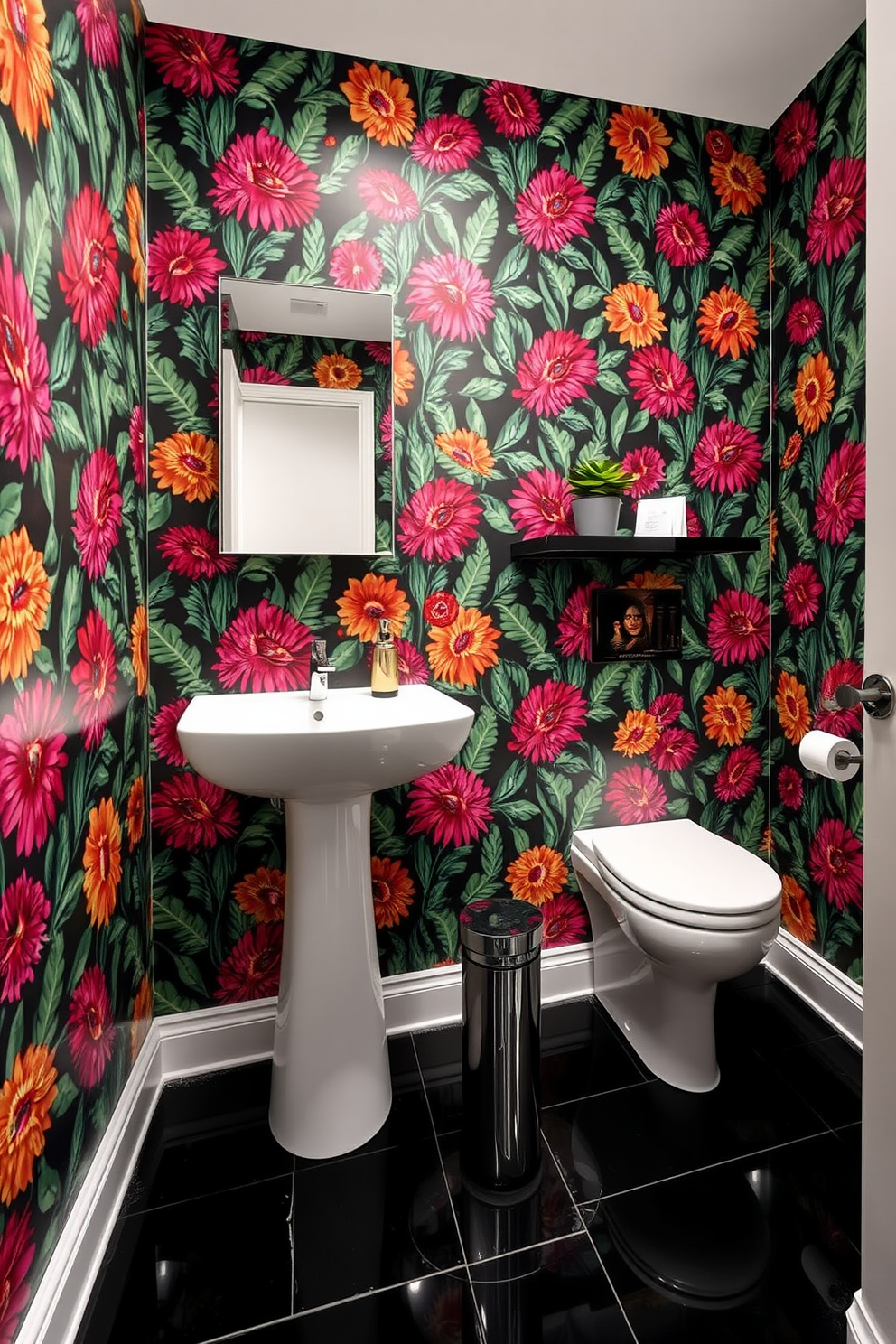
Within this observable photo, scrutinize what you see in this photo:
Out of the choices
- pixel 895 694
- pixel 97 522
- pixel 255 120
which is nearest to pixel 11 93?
pixel 97 522

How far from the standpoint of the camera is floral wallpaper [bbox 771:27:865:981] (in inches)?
68.0

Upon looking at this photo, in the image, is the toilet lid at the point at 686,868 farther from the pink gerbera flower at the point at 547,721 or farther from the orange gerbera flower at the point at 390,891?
the orange gerbera flower at the point at 390,891

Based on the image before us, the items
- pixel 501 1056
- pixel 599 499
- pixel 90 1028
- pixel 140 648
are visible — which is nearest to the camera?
pixel 90 1028

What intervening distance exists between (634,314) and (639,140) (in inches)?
→ 18.9

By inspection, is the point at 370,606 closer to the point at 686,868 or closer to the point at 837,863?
the point at 686,868

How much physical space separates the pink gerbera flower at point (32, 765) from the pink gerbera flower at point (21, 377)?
0.33m

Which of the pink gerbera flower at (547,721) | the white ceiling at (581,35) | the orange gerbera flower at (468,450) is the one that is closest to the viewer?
the white ceiling at (581,35)

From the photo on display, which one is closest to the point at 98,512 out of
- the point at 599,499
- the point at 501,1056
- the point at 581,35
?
the point at 599,499

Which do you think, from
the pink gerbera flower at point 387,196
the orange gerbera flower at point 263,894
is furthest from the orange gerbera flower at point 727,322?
the orange gerbera flower at point 263,894

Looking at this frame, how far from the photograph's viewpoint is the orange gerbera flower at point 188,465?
163 cm

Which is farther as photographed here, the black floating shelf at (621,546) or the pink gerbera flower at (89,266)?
the black floating shelf at (621,546)

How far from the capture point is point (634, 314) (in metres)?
1.92

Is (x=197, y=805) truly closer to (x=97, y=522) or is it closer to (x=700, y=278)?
(x=97, y=522)

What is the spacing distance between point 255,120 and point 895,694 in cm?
186
